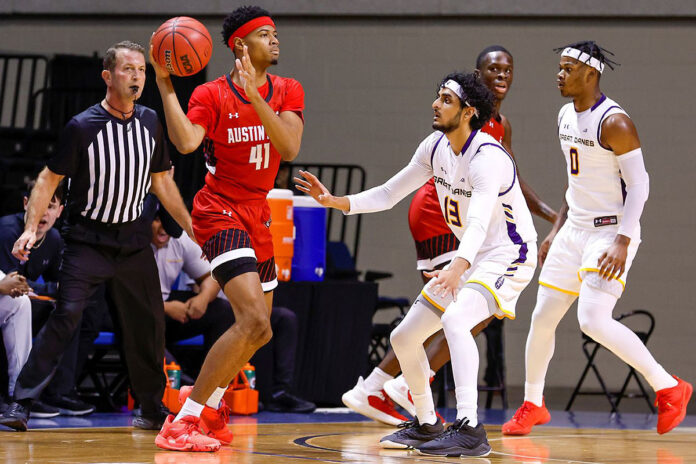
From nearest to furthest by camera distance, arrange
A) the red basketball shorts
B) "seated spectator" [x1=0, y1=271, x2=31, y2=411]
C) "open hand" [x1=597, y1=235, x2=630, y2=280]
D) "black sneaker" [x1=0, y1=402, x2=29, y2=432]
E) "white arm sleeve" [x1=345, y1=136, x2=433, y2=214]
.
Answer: the red basketball shorts → "white arm sleeve" [x1=345, y1=136, x2=433, y2=214] → "open hand" [x1=597, y1=235, x2=630, y2=280] → "black sneaker" [x1=0, y1=402, x2=29, y2=432] → "seated spectator" [x1=0, y1=271, x2=31, y2=411]

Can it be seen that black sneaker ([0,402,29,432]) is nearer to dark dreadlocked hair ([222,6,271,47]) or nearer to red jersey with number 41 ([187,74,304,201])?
red jersey with number 41 ([187,74,304,201])

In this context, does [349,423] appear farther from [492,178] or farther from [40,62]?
[40,62]

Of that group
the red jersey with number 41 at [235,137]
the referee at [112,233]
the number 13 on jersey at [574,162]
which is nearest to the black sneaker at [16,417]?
the referee at [112,233]

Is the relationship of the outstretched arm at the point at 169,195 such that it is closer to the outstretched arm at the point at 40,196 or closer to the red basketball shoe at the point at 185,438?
the outstretched arm at the point at 40,196

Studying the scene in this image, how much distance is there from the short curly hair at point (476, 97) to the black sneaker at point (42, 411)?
3181 millimetres

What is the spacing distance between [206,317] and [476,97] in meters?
3.05

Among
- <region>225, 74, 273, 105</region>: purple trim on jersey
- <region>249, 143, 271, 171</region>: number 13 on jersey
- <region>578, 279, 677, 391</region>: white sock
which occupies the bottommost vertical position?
<region>578, 279, 677, 391</region>: white sock

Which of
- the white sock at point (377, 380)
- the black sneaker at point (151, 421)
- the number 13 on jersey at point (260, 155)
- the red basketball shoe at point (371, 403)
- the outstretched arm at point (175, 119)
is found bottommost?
the black sneaker at point (151, 421)

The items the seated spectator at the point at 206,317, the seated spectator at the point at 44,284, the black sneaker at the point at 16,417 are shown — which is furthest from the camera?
the seated spectator at the point at 206,317

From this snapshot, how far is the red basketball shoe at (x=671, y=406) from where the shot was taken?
526cm

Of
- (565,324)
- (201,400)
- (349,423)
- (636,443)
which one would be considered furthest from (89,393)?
(565,324)

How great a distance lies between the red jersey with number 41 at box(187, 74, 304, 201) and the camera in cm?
487

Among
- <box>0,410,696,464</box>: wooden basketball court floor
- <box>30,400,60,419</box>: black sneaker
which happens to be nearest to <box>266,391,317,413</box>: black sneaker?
<box>0,410,696,464</box>: wooden basketball court floor

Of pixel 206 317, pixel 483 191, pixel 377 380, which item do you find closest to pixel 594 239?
pixel 483 191
